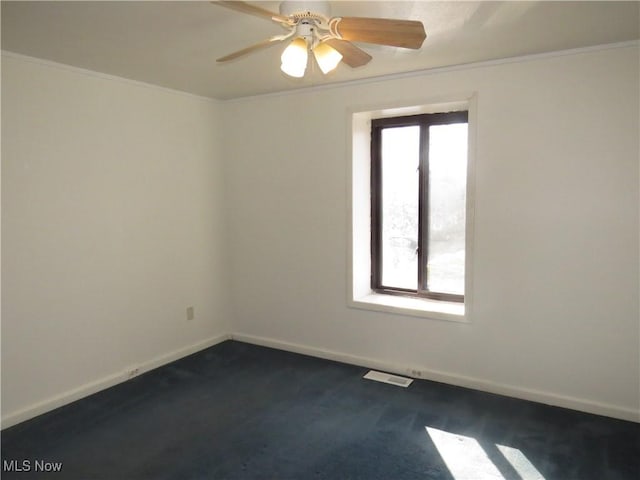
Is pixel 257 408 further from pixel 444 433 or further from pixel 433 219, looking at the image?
pixel 433 219

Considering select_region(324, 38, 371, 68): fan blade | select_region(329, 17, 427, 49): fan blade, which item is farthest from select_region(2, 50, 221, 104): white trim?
select_region(329, 17, 427, 49): fan blade

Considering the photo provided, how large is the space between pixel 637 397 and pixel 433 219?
181cm

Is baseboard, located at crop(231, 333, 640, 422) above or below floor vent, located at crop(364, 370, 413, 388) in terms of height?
above

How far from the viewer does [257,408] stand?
3086 millimetres

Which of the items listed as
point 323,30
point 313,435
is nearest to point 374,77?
point 323,30

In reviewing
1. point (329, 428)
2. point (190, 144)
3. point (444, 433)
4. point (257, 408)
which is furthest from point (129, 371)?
point (444, 433)

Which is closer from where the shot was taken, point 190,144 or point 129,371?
point 129,371

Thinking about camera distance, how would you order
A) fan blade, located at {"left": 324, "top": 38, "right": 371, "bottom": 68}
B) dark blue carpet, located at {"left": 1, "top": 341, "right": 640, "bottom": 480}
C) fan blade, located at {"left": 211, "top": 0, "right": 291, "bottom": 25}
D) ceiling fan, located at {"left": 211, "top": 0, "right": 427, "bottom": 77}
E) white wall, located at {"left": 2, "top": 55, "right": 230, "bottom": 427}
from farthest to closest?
white wall, located at {"left": 2, "top": 55, "right": 230, "bottom": 427}, dark blue carpet, located at {"left": 1, "top": 341, "right": 640, "bottom": 480}, fan blade, located at {"left": 324, "top": 38, "right": 371, "bottom": 68}, ceiling fan, located at {"left": 211, "top": 0, "right": 427, "bottom": 77}, fan blade, located at {"left": 211, "top": 0, "right": 291, "bottom": 25}

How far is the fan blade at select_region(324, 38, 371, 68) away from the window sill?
1946mm

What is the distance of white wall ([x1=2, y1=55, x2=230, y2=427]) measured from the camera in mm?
2863

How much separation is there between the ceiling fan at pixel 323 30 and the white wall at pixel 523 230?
1.44 meters

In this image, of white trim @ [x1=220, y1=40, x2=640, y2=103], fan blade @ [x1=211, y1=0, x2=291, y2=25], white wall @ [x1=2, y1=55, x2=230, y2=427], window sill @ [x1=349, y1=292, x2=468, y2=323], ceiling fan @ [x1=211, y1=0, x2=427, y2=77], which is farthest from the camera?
window sill @ [x1=349, y1=292, x2=468, y2=323]

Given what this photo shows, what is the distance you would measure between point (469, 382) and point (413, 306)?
0.69m

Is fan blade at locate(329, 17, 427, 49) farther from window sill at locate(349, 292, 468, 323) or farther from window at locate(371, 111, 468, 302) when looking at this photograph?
window sill at locate(349, 292, 468, 323)
